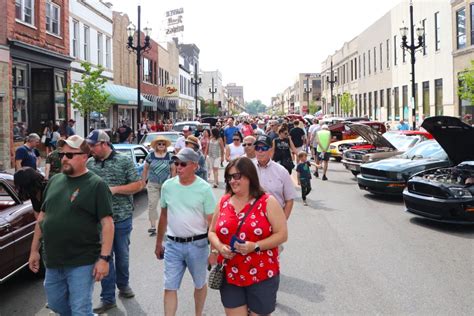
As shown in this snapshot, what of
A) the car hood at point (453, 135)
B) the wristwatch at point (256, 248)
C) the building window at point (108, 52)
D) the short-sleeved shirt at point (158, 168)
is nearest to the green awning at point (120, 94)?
the building window at point (108, 52)

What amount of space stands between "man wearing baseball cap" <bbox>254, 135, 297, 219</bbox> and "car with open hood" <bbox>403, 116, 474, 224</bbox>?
15.1 feet

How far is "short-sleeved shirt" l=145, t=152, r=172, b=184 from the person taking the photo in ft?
28.8

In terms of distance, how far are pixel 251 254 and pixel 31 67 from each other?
22.6 meters

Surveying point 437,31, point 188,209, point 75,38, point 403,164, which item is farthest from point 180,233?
point 437,31

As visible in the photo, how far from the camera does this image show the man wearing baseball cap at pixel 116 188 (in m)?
5.58

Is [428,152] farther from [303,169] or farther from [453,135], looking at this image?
[303,169]

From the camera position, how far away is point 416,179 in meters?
10.2

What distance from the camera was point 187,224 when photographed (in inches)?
188

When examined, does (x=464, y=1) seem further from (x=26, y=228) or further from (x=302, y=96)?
(x=302, y=96)

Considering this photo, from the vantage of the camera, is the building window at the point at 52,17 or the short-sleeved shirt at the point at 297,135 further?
the building window at the point at 52,17

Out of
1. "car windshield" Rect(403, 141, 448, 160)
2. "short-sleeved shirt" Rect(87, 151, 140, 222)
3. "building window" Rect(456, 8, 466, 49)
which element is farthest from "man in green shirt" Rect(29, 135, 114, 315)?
"building window" Rect(456, 8, 466, 49)

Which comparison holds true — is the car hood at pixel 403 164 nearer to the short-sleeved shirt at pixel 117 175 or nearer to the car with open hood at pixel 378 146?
the car with open hood at pixel 378 146

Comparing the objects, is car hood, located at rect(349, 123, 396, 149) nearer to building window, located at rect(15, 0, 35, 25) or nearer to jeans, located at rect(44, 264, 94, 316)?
jeans, located at rect(44, 264, 94, 316)

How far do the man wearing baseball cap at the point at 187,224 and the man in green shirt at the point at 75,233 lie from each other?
74 centimetres
